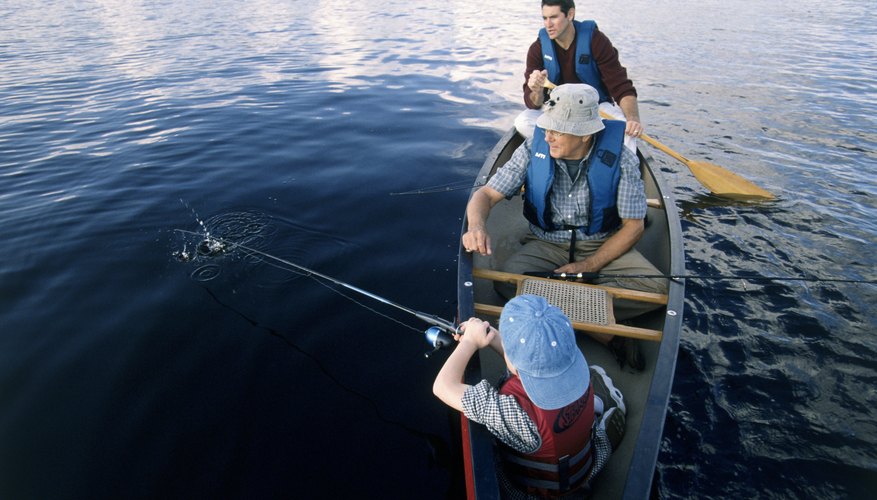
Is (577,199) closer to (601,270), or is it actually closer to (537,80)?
(601,270)

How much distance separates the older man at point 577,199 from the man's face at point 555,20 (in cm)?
268

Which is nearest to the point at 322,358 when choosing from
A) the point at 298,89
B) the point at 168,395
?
the point at 168,395

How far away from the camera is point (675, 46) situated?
66.1 ft

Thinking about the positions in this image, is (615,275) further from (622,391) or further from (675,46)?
(675,46)

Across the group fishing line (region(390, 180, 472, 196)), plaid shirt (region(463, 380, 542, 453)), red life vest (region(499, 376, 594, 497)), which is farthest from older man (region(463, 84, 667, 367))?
fishing line (region(390, 180, 472, 196))

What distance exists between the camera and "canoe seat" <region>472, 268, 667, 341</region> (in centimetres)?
336

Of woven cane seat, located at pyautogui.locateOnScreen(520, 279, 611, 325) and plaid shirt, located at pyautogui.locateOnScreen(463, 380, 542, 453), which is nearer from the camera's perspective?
plaid shirt, located at pyautogui.locateOnScreen(463, 380, 542, 453)

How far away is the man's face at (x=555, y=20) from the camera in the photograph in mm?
5992

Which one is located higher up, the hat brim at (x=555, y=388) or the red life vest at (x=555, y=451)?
the hat brim at (x=555, y=388)

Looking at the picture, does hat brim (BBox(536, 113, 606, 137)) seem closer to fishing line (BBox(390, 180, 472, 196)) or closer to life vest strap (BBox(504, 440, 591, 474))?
life vest strap (BBox(504, 440, 591, 474))

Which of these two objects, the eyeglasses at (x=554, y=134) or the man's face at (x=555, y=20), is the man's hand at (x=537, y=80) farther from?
the eyeglasses at (x=554, y=134)

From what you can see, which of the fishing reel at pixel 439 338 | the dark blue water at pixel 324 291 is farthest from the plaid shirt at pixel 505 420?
the dark blue water at pixel 324 291

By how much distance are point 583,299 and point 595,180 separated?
1.02 meters

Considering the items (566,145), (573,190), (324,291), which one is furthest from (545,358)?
(324,291)
